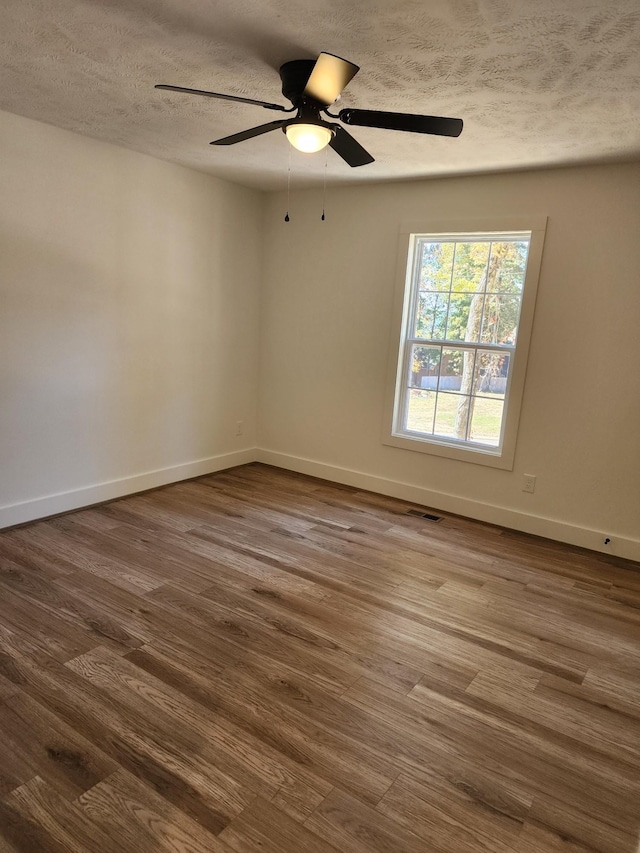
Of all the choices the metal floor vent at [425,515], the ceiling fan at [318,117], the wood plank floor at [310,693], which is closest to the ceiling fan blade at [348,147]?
the ceiling fan at [318,117]

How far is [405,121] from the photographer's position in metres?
2.04

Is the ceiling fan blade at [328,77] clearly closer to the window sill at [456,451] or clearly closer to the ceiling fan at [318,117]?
the ceiling fan at [318,117]

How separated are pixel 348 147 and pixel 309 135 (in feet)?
0.97

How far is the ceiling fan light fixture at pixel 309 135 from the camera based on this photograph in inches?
83.7

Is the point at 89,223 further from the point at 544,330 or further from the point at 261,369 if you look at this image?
the point at 544,330

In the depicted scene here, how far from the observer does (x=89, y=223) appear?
3572mm

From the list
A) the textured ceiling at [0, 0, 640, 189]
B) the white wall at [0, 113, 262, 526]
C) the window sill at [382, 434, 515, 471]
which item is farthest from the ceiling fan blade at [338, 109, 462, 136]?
the window sill at [382, 434, 515, 471]

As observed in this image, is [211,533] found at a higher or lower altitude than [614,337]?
lower

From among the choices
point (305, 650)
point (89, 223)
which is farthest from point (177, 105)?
point (305, 650)

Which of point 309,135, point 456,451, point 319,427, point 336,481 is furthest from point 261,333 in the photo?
point 309,135

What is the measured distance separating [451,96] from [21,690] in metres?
3.07

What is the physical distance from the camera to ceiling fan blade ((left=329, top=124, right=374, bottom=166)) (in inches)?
89.2

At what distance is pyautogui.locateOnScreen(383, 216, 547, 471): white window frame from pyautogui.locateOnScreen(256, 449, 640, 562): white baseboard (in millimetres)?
346

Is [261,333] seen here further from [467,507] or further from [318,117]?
[318,117]
